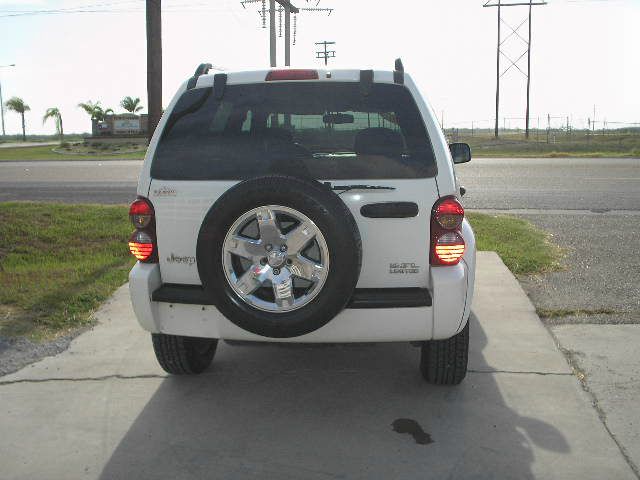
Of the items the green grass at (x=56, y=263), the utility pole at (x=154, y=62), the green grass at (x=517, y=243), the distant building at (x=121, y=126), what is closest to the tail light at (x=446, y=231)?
the green grass at (x=56, y=263)

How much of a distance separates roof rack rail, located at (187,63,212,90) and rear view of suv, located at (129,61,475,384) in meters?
0.02

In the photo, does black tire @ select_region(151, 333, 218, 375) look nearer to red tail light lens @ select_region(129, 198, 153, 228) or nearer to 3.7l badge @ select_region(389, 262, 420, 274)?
red tail light lens @ select_region(129, 198, 153, 228)

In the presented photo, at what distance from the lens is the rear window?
11.9 feet

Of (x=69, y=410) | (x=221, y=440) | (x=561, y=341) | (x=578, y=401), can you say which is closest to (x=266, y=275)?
(x=221, y=440)

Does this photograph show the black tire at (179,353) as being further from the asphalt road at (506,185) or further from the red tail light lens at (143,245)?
the asphalt road at (506,185)

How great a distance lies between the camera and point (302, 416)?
3.85 metres

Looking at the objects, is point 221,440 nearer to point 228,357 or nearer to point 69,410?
point 69,410

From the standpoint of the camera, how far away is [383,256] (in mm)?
3592

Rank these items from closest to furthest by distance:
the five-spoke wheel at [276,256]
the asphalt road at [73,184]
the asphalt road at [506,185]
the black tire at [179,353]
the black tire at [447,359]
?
the five-spoke wheel at [276,256], the black tire at [447,359], the black tire at [179,353], the asphalt road at [506,185], the asphalt road at [73,184]

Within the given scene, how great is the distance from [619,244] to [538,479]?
20.2 ft

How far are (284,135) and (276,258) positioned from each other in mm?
747

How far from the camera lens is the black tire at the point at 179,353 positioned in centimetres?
423

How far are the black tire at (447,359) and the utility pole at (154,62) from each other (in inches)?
351

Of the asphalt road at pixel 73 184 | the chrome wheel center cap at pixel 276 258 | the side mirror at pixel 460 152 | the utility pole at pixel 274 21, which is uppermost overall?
the utility pole at pixel 274 21
